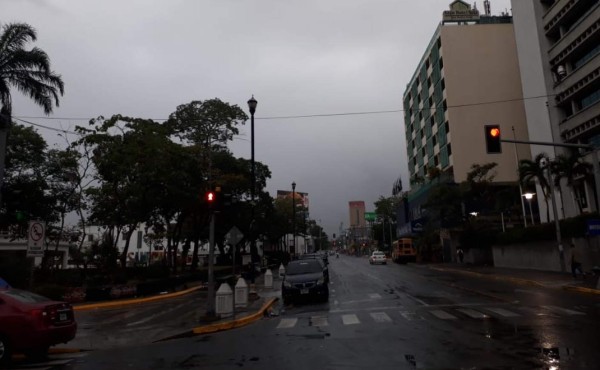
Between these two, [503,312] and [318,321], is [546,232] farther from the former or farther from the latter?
[318,321]

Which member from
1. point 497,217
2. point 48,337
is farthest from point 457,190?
point 48,337

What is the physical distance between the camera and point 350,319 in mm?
14164

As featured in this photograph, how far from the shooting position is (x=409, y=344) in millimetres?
9922

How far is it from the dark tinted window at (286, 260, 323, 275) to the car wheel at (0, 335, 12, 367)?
517 inches

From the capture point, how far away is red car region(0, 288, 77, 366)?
372 inches

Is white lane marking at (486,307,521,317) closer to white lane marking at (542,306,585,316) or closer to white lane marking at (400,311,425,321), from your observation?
white lane marking at (542,306,585,316)

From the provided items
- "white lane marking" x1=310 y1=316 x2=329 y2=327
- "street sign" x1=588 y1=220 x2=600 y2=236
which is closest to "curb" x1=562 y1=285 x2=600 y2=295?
"street sign" x1=588 y1=220 x2=600 y2=236

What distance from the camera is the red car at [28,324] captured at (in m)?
9.45

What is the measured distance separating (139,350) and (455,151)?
181 ft

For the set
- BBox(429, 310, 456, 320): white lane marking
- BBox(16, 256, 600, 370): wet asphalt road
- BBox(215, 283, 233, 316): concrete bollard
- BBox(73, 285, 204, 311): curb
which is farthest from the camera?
BBox(73, 285, 204, 311): curb

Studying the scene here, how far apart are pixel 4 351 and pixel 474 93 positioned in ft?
201

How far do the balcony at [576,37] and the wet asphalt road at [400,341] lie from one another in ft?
94.1

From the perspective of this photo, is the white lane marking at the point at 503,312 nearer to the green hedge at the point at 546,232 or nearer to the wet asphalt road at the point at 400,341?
the wet asphalt road at the point at 400,341

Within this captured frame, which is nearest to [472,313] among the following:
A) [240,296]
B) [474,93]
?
[240,296]
